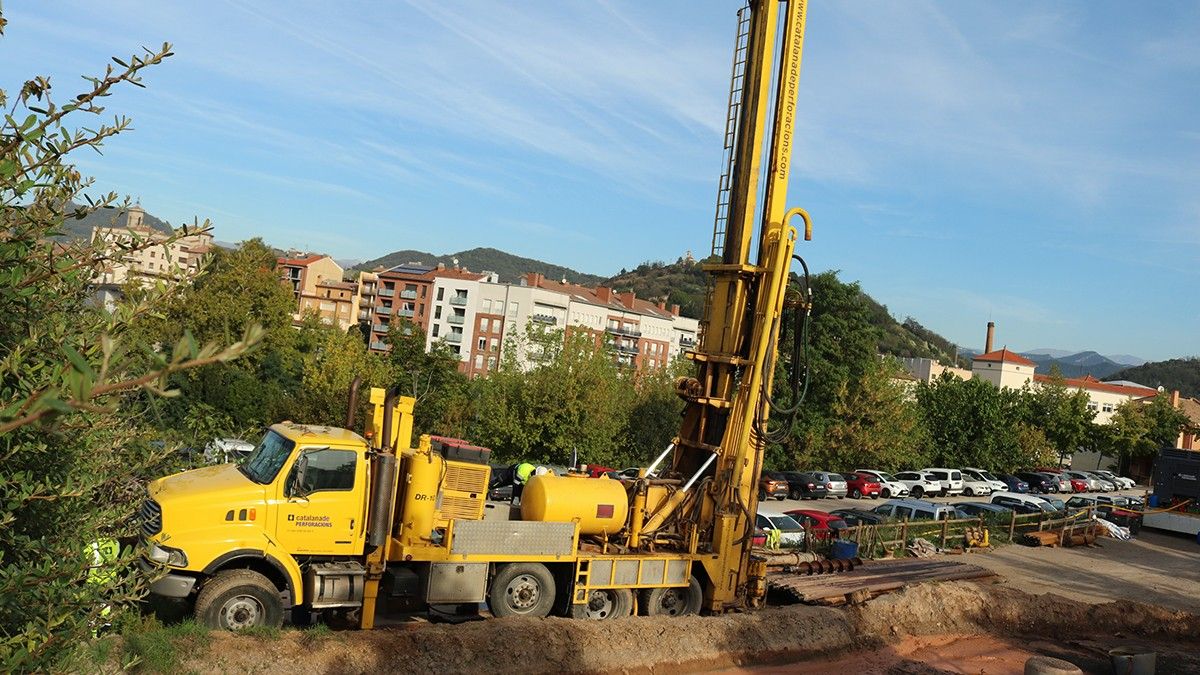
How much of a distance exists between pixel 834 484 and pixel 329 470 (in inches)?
1375

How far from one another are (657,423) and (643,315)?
63.8m

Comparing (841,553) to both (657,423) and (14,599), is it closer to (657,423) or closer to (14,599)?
(14,599)

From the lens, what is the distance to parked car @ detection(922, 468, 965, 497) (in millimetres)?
50531

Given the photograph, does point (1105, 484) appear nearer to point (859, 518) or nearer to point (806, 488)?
point (806, 488)

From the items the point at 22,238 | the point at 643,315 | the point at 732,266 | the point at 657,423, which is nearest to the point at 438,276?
the point at 643,315

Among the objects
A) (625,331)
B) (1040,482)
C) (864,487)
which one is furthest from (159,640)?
(625,331)

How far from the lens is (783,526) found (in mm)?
26938

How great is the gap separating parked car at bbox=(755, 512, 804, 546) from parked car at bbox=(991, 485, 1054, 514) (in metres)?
14.5

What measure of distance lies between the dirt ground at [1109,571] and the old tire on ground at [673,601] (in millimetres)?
10734

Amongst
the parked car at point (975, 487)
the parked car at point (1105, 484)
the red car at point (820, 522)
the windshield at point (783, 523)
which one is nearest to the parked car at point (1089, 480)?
the parked car at point (1105, 484)

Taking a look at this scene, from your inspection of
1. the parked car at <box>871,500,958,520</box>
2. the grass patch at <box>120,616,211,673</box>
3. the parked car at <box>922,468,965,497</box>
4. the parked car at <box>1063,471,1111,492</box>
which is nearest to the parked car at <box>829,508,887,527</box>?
the parked car at <box>871,500,958,520</box>

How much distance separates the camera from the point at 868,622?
1641cm

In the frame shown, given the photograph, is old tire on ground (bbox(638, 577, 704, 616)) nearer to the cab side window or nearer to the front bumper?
the cab side window

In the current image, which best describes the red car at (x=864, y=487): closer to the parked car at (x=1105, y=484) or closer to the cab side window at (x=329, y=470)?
the parked car at (x=1105, y=484)
